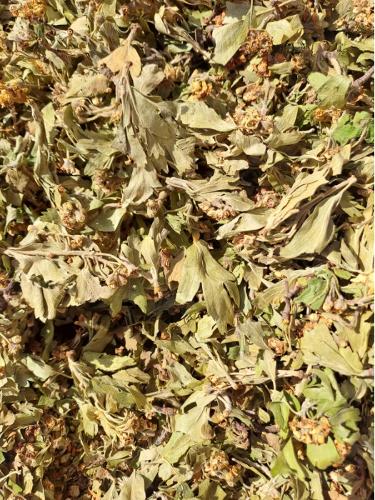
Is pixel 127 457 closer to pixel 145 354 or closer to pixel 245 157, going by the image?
pixel 145 354

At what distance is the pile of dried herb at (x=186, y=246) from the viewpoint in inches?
48.0

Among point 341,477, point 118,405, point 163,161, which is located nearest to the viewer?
point 341,477

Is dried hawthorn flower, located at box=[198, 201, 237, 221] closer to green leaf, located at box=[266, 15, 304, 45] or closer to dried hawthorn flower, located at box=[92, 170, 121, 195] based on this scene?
dried hawthorn flower, located at box=[92, 170, 121, 195]

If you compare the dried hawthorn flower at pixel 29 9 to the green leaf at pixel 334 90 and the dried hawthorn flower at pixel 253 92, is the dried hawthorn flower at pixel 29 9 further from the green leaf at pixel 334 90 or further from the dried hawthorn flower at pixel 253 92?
the green leaf at pixel 334 90

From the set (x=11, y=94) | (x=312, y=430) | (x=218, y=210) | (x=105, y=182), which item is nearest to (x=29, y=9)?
(x=11, y=94)

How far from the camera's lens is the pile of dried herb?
1219mm

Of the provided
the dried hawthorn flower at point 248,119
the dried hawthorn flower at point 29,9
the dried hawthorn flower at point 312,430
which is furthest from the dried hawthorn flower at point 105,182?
the dried hawthorn flower at point 312,430

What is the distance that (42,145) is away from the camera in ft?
4.63

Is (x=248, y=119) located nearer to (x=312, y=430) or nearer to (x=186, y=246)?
(x=186, y=246)

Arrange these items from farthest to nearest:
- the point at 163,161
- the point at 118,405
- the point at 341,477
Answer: the point at 118,405, the point at 163,161, the point at 341,477

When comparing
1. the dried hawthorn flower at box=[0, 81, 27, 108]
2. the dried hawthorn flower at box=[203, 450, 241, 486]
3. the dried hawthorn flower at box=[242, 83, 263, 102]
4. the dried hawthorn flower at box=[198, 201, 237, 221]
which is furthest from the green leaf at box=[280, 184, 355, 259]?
the dried hawthorn flower at box=[0, 81, 27, 108]

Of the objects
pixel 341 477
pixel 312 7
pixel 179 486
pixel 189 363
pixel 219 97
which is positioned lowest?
pixel 179 486

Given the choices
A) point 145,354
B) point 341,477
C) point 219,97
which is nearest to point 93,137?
point 219,97

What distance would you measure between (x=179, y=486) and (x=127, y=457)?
174mm
